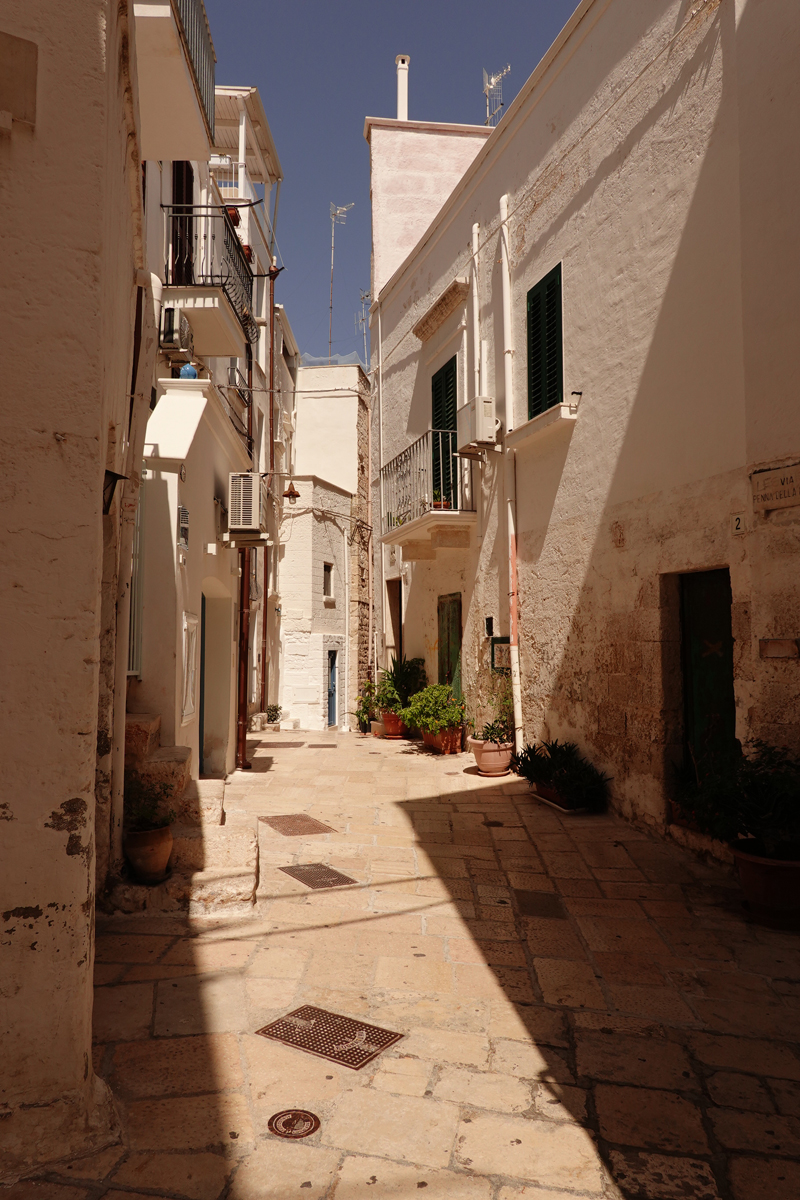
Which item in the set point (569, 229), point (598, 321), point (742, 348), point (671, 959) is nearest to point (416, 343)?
point (569, 229)

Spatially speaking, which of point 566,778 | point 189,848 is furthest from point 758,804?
point 189,848

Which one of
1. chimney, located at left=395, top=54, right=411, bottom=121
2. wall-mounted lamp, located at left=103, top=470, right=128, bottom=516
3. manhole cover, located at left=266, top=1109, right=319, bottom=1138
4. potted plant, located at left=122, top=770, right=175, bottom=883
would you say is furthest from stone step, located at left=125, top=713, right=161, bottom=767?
chimney, located at left=395, top=54, right=411, bottom=121

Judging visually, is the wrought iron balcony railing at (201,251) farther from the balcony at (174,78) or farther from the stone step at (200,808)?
the stone step at (200,808)

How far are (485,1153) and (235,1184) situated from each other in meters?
0.75

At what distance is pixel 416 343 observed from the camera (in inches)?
522

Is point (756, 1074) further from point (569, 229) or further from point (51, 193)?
point (569, 229)

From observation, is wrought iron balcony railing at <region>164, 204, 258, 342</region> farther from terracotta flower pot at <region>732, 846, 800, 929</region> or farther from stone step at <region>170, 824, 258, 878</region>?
terracotta flower pot at <region>732, 846, 800, 929</region>

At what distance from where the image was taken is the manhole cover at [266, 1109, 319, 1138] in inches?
101

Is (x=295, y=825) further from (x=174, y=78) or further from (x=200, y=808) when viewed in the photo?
(x=174, y=78)

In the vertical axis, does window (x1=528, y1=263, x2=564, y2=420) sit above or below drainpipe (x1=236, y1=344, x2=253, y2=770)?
above

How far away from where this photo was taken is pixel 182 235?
8.45 metres

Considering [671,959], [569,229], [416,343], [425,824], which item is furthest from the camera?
[416,343]

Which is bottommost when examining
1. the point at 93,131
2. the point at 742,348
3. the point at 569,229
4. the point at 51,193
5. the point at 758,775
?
the point at 758,775

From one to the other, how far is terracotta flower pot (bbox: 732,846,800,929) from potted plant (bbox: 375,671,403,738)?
8.24 metres
